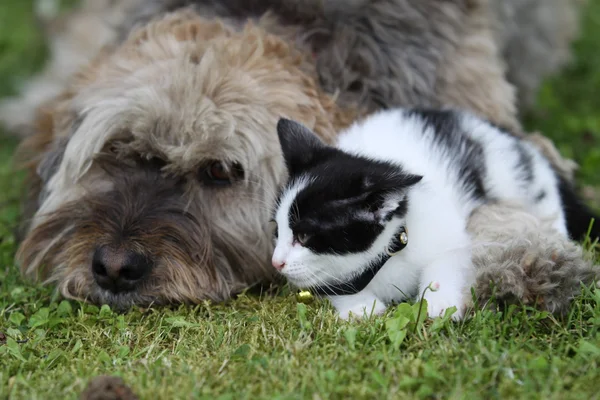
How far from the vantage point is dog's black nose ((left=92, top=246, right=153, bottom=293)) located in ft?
9.66

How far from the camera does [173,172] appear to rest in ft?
10.5

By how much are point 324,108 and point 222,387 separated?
155cm

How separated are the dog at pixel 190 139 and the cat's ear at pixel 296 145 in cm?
34

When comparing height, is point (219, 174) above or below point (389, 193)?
below

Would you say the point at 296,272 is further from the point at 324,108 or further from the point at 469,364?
the point at 324,108

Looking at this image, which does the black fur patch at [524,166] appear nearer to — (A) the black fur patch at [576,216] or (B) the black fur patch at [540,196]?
(B) the black fur patch at [540,196]

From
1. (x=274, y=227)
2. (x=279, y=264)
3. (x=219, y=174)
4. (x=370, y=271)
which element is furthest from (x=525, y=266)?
(x=219, y=174)

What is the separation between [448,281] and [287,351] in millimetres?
648

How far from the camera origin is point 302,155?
2770 mm

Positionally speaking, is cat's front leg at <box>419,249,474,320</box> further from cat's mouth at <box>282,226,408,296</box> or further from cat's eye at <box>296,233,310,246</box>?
cat's eye at <box>296,233,310,246</box>

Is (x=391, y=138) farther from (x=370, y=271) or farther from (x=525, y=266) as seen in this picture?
(x=525, y=266)

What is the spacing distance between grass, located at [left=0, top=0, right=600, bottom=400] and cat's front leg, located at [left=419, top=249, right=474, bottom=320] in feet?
0.29

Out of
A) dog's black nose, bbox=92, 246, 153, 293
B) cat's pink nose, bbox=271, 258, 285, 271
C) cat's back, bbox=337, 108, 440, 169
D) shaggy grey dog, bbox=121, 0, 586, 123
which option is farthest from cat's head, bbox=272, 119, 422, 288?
shaggy grey dog, bbox=121, 0, 586, 123

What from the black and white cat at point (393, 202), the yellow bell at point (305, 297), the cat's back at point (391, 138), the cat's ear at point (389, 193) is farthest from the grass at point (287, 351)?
the cat's back at point (391, 138)
